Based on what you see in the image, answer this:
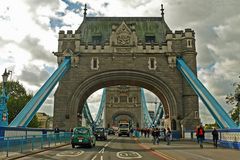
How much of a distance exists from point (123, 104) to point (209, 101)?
63.9m

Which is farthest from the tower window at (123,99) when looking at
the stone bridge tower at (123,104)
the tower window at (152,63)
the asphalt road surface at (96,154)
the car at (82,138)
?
the asphalt road surface at (96,154)

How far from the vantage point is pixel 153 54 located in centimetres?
3675

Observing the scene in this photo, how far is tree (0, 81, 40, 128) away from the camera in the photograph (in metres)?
46.3

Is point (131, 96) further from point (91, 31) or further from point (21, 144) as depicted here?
point (21, 144)

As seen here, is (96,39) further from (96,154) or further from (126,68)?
(96,154)

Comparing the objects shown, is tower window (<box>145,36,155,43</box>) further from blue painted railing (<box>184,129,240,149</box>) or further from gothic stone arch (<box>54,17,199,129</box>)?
blue painted railing (<box>184,129,240,149</box>)

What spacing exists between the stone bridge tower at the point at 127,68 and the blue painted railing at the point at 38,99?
2029 millimetres

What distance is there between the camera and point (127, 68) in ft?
119

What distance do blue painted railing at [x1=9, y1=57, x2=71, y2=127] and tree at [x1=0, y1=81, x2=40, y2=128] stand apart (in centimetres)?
1515

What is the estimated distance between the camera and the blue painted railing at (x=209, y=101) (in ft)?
90.8

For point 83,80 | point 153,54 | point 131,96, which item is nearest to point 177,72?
point 153,54

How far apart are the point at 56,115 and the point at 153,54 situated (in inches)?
546

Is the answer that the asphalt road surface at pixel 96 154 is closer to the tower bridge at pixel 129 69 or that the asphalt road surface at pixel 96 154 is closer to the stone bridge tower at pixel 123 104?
the tower bridge at pixel 129 69

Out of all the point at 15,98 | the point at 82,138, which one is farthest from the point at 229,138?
the point at 15,98
